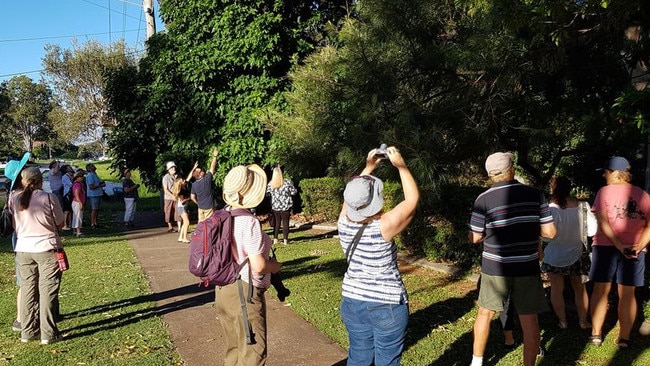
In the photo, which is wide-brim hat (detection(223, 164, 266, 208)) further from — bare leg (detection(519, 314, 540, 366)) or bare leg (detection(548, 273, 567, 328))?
bare leg (detection(548, 273, 567, 328))

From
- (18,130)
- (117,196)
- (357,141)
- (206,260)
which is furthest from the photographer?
(18,130)

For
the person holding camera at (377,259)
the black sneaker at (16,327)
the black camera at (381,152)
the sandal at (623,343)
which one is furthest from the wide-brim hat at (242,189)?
the black sneaker at (16,327)

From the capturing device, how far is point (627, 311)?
4867 millimetres

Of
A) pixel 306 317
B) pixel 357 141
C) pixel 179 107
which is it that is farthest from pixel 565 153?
pixel 179 107

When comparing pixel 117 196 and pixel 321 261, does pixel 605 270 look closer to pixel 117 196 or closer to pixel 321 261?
pixel 321 261

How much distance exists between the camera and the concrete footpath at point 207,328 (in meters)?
5.11

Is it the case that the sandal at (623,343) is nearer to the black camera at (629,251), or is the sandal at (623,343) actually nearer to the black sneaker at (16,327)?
the black camera at (629,251)

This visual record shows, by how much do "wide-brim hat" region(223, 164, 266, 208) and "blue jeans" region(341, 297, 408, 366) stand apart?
0.84 meters

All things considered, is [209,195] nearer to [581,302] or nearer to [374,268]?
[581,302]

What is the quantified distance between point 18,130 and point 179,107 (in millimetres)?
65399

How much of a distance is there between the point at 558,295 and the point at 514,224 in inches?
68.8

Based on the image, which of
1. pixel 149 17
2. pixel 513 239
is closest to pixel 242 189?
pixel 513 239

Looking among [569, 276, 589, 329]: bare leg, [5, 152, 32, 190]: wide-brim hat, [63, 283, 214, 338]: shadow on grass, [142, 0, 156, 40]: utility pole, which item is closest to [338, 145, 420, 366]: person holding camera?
[569, 276, 589, 329]: bare leg

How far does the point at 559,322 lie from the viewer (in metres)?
5.54
